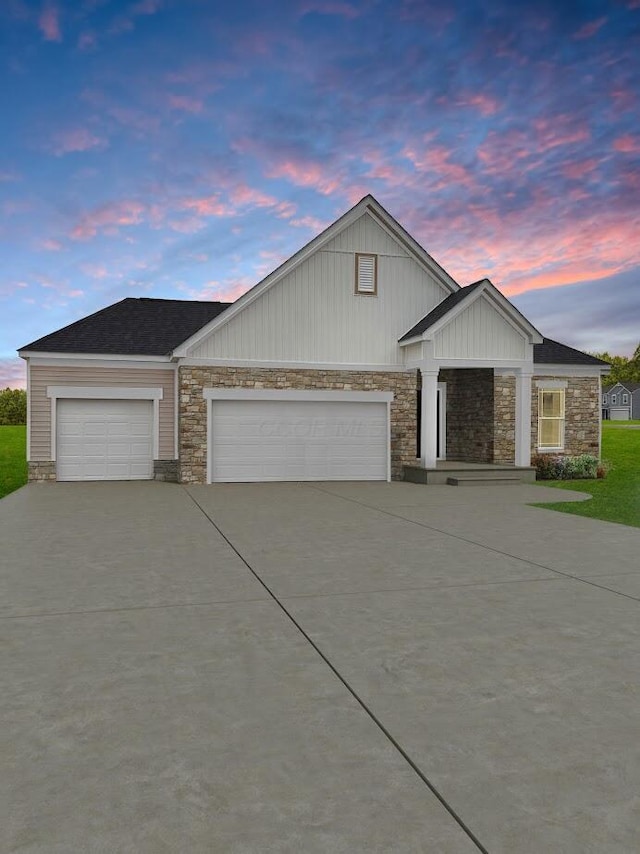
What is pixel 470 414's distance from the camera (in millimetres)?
22203

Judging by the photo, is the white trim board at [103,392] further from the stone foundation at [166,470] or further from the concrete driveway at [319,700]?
the concrete driveway at [319,700]

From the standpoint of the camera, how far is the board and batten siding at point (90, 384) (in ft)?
62.5

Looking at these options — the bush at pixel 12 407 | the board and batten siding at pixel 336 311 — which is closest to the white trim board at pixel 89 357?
the board and batten siding at pixel 336 311

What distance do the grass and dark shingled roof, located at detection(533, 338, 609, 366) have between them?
17.0 metres

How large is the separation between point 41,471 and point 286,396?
7.38 metres

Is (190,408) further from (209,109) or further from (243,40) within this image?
(243,40)

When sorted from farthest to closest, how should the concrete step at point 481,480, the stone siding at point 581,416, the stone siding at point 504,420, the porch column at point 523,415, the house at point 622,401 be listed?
1. the house at point 622,401
2. the stone siding at point 581,416
3. the stone siding at point 504,420
4. the porch column at point 523,415
5. the concrete step at point 481,480

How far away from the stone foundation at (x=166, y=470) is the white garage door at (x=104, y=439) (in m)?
0.20

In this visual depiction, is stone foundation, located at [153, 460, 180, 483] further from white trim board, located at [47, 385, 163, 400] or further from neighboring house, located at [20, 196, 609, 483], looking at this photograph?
white trim board, located at [47, 385, 163, 400]

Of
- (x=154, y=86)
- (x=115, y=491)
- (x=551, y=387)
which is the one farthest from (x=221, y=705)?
(x=551, y=387)

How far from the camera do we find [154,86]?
1577 cm

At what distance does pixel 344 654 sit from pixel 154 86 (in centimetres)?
1524

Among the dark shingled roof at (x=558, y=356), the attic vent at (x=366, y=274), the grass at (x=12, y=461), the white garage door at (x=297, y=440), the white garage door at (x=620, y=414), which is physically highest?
the attic vent at (x=366, y=274)

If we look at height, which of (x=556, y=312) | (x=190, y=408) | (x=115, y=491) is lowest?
(x=115, y=491)
